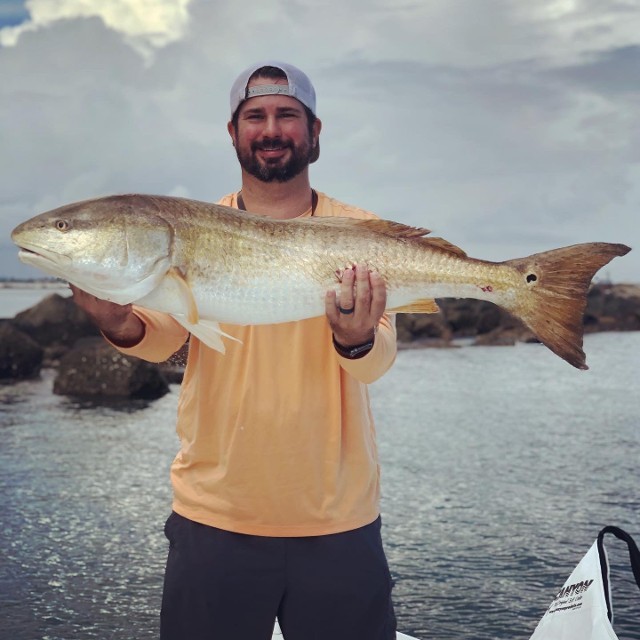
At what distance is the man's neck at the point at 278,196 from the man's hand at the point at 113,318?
72 centimetres

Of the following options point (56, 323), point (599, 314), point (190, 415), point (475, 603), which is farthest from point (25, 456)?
point (599, 314)

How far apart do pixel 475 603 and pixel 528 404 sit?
9.70 metres

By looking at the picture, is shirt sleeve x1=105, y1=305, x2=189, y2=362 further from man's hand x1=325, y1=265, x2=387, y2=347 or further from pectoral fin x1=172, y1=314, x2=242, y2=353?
man's hand x1=325, y1=265, x2=387, y2=347

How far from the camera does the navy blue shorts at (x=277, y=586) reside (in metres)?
3.48

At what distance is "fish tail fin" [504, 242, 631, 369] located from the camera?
3.32 meters

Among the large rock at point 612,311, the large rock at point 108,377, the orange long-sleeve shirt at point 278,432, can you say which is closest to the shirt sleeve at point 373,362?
the orange long-sleeve shirt at point 278,432

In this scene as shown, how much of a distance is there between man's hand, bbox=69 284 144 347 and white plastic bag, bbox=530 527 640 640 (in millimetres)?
2428

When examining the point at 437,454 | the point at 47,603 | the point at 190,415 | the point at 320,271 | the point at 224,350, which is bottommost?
the point at 47,603

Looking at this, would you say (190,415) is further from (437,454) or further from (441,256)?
(437,454)

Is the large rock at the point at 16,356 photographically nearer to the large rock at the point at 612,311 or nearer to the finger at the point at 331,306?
the finger at the point at 331,306

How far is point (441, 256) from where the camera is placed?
346 cm

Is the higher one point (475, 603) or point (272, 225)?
point (272, 225)

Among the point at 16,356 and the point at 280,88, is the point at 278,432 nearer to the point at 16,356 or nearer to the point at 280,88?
the point at 280,88

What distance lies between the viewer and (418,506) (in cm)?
902
